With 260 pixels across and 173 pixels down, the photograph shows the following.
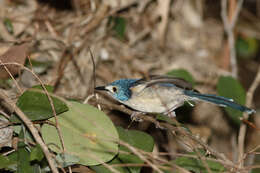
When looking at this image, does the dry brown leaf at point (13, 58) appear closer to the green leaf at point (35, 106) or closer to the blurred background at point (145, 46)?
the blurred background at point (145, 46)

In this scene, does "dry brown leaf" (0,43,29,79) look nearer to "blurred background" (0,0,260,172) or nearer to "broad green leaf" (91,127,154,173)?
"blurred background" (0,0,260,172)

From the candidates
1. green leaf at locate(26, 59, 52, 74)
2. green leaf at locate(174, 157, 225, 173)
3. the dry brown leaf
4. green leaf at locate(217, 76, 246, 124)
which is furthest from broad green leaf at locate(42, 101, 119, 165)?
green leaf at locate(217, 76, 246, 124)

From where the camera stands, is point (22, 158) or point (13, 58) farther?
point (13, 58)

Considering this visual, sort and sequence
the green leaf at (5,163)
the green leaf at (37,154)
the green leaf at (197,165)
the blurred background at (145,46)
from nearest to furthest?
the green leaf at (37,154) → the green leaf at (5,163) → the green leaf at (197,165) → the blurred background at (145,46)

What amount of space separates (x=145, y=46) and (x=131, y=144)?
8.21 ft

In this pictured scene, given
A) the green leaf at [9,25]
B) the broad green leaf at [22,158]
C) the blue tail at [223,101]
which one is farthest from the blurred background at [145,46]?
the broad green leaf at [22,158]

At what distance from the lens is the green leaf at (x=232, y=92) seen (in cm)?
361

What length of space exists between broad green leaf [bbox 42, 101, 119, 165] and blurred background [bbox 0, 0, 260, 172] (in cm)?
99

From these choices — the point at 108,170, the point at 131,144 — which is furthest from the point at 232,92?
the point at 108,170

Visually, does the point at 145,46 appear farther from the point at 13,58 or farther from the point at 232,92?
the point at 13,58

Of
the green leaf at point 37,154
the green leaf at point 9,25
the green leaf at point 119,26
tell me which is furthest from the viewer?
the green leaf at point 119,26

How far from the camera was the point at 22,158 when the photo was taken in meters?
2.38

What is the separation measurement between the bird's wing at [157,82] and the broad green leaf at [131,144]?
0.43 m

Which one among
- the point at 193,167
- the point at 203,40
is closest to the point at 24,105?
the point at 193,167
